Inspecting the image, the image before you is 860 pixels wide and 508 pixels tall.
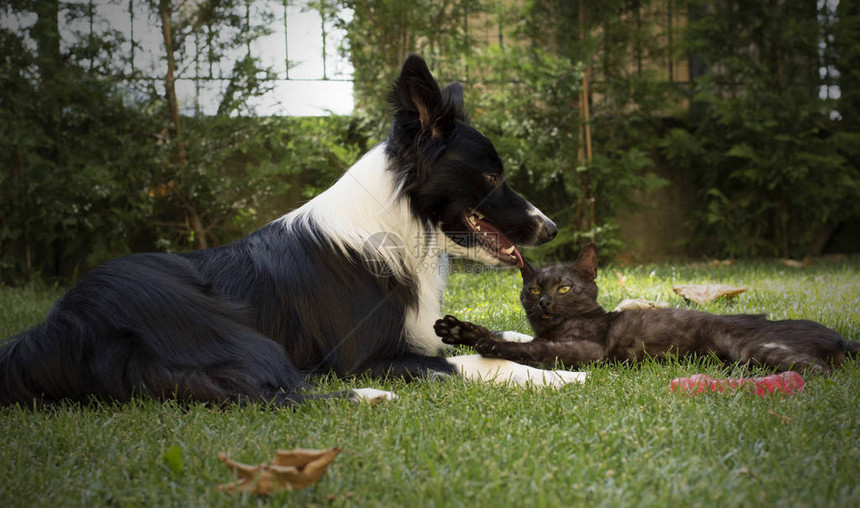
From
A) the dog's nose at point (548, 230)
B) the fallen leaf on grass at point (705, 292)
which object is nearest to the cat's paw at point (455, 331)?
the dog's nose at point (548, 230)

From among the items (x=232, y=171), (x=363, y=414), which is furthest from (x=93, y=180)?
(x=363, y=414)

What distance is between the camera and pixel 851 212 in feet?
25.4

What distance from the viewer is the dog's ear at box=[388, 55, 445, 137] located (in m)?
2.83

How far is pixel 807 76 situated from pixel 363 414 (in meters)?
7.95

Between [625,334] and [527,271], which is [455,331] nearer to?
[527,271]

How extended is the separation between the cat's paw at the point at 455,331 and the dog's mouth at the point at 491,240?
19.3 inches

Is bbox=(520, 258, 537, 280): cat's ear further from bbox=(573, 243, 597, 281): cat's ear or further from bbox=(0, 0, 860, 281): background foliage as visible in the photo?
bbox=(0, 0, 860, 281): background foliage

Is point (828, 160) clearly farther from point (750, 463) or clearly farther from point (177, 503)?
point (177, 503)

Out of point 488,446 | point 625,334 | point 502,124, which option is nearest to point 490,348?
point 625,334

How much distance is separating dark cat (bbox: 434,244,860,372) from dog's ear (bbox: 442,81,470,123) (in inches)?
36.1

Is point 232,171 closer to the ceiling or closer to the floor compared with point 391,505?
closer to the ceiling

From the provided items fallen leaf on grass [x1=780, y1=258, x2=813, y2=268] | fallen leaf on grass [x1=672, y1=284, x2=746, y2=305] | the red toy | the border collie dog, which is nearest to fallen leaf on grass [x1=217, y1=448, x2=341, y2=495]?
the border collie dog

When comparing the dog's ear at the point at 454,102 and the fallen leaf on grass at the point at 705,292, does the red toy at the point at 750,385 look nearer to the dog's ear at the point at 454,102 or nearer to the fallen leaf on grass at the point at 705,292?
the dog's ear at the point at 454,102

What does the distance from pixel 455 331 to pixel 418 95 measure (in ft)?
3.60
